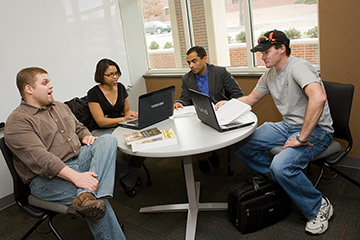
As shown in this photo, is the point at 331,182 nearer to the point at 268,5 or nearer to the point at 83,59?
the point at 268,5

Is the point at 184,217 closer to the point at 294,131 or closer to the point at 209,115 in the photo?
the point at 209,115

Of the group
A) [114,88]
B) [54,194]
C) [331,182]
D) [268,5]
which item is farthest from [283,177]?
[268,5]

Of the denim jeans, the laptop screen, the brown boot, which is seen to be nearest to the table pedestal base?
the denim jeans

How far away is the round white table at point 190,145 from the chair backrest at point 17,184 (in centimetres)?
70

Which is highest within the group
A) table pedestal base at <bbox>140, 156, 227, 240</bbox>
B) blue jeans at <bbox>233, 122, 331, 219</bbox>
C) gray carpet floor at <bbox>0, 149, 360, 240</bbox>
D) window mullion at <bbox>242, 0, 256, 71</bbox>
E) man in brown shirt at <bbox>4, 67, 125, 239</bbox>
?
window mullion at <bbox>242, 0, 256, 71</bbox>

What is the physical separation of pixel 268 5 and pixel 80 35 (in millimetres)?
2211

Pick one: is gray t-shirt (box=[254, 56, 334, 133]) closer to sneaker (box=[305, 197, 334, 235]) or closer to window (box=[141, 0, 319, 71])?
sneaker (box=[305, 197, 334, 235])

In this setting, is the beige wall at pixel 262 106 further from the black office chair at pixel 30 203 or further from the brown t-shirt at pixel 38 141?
Result: the black office chair at pixel 30 203

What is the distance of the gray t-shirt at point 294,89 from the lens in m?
2.29

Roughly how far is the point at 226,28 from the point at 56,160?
270 cm

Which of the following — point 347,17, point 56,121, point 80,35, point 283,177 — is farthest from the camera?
point 80,35

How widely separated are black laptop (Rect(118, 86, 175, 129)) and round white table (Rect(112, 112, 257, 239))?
2.0 inches

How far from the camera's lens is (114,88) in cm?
322

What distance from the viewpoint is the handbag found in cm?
224
